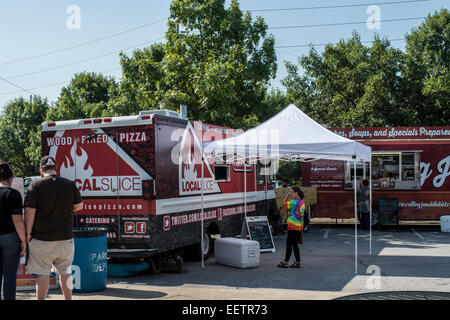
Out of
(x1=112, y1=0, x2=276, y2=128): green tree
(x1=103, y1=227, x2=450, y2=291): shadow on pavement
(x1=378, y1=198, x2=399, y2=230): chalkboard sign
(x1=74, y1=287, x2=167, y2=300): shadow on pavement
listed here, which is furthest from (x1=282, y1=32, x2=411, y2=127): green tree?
(x1=74, y1=287, x2=167, y2=300): shadow on pavement

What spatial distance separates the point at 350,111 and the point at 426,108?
3.66m

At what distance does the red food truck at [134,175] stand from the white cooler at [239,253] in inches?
25.5

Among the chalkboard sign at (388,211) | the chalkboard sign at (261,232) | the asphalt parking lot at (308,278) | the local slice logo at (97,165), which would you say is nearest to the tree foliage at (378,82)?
the chalkboard sign at (388,211)

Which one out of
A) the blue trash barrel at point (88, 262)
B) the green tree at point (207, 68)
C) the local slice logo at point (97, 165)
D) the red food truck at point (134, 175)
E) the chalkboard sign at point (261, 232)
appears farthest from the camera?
the green tree at point (207, 68)

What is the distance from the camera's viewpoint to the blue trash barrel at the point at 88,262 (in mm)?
7531

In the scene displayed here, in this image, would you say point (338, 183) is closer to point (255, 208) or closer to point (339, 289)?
point (255, 208)

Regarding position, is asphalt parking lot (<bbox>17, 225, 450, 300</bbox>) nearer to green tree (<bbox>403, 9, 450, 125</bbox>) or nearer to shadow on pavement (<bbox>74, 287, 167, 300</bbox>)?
shadow on pavement (<bbox>74, 287, 167, 300</bbox>)

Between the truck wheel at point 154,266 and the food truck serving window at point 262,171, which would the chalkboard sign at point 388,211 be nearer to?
the food truck serving window at point 262,171

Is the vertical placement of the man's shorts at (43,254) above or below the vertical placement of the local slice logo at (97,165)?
below

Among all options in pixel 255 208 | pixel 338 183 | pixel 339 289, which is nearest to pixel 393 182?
pixel 338 183

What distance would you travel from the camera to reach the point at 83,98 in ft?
125

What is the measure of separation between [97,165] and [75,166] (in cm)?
50

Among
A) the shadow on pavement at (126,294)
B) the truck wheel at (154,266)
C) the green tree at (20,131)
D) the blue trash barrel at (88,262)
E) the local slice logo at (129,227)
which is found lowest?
the shadow on pavement at (126,294)

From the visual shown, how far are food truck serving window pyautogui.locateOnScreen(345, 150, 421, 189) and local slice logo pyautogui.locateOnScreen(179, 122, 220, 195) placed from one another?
7.41 meters
